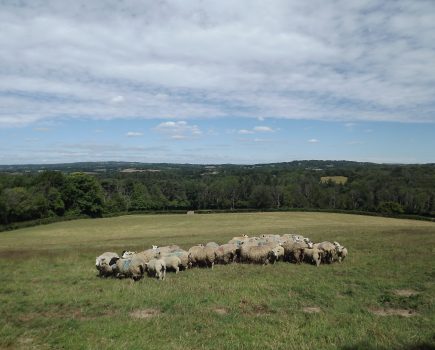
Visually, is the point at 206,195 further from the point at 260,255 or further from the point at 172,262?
the point at 172,262

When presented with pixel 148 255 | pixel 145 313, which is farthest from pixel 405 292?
pixel 148 255

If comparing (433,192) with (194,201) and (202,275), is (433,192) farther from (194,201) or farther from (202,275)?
(202,275)

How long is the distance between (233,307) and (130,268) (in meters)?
6.84

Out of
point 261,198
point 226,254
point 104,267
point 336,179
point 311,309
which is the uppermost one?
point 311,309

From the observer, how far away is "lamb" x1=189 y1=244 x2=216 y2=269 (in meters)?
20.3

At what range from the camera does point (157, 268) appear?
17688 millimetres

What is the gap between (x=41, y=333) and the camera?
424 inches

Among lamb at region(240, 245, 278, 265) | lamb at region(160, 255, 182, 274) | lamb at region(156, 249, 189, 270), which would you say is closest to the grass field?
lamb at region(160, 255, 182, 274)

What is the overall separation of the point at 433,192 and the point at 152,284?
325 ft

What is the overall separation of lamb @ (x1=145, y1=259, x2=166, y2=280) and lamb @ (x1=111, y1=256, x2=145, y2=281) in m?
0.36

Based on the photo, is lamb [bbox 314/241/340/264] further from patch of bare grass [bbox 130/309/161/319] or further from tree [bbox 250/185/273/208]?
tree [bbox 250/185/273/208]

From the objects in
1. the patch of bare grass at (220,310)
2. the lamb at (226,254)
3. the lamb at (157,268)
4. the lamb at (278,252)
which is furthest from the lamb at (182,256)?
the patch of bare grass at (220,310)

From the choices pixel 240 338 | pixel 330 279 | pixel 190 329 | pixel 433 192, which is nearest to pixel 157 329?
pixel 190 329

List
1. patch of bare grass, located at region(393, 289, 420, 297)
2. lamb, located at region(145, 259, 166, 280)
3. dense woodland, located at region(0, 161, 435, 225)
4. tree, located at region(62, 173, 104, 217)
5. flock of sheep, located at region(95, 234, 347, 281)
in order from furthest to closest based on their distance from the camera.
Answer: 1. tree, located at region(62, 173, 104, 217)
2. dense woodland, located at region(0, 161, 435, 225)
3. flock of sheep, located at region(95, 234, 347, 281)
4. lamb, located at region(145, 259, 166, 280)
5. patch of bare grass, located at region(393, 289, 420, 297)
